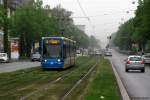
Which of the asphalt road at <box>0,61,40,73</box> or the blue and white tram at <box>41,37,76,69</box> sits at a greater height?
the blue and white tram at <box>41,37,76,69</box>

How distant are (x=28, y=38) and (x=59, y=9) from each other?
7672cm

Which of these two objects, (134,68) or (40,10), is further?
(40,10)

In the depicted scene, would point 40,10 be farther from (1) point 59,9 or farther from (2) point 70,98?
(2) point 70,98

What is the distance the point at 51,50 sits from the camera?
48656 mm

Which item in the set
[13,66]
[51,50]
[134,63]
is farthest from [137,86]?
[13,66]

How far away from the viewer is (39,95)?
21.8 meters

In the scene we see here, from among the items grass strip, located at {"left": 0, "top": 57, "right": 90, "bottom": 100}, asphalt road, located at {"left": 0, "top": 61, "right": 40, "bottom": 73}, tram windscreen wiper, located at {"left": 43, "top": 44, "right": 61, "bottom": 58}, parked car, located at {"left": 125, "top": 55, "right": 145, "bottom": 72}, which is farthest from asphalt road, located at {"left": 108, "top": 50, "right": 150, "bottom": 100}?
asphalt road, located at {"left": 0, "top": 61, "right": 40, "bottom": 73}

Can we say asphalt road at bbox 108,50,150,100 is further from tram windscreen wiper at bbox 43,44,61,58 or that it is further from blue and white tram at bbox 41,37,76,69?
tram windscreen wiper at bbox 43,44,61,58

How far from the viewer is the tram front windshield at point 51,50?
159 ft

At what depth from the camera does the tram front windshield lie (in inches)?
1905

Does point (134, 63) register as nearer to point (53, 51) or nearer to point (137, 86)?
point (53, 51)

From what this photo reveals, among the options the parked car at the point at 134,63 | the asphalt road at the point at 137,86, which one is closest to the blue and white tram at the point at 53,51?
the parked car at the point at 134,63

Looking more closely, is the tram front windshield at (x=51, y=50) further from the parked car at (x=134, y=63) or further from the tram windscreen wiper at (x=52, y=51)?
the parked car at (x=134, y=63)

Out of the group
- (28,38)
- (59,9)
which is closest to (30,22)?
(28,38)
